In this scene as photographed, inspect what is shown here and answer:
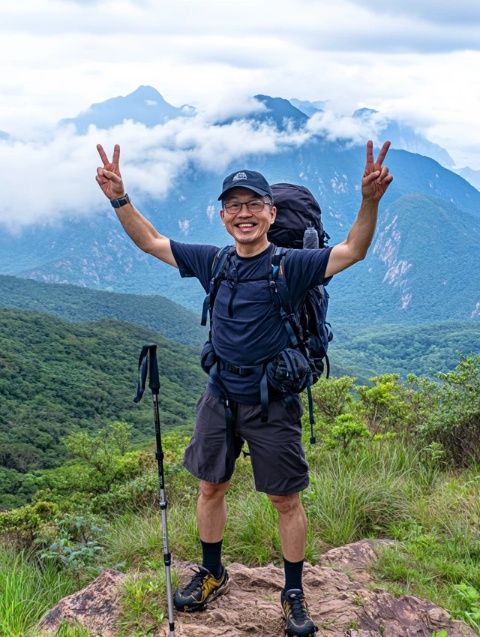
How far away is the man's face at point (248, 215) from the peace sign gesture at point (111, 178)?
764 mm

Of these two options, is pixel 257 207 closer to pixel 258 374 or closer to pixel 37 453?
pixel 258 374

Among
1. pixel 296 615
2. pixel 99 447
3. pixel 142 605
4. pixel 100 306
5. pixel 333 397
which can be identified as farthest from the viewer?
pixel 100 306

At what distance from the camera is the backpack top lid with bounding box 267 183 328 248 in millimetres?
3854

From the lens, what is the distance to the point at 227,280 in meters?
3.58

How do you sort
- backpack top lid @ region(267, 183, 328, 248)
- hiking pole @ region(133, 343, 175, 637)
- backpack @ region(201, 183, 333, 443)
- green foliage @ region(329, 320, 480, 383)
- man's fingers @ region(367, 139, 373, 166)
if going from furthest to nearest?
green foliage @ region(329, 320, 480, 383), backpack top lid @ region(267, 183, 328, 248), hiking pole @ region(133, 343, 175, 637), backpack @ region(201, 183, 333, 443), man's fingers @ region(367, 139, 373, 166)

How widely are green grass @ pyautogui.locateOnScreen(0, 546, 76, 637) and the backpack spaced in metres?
1.69

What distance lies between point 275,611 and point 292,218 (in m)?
2.33

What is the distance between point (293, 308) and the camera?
137 inches

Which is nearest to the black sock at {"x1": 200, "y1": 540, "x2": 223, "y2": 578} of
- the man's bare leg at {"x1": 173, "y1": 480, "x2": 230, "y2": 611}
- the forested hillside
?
the man's bare leg at {"x1": 173, "y1": 480, "x2": 230, "y2": 611}

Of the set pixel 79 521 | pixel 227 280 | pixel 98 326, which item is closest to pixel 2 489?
pixel 79 521

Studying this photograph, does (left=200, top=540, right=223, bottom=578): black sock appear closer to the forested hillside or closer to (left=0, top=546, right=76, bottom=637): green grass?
(left=0, top=546, right=76, bottom=637): green grass

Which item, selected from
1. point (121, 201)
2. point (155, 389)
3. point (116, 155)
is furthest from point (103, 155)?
point (155, 389)

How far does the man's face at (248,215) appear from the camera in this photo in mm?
3531

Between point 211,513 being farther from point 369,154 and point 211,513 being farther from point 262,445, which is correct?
point 369,154
